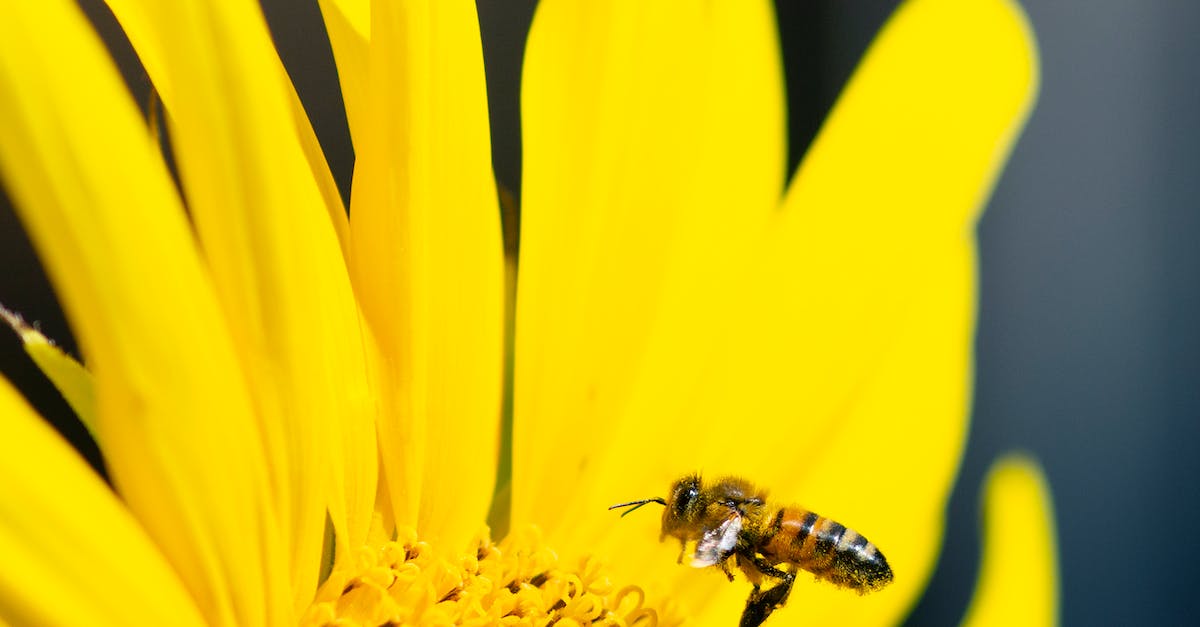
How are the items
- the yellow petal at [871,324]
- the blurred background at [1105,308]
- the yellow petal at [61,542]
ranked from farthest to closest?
the blurred background at [1105,308]
the yellow petal at [871,324]
the yellow petal at [61,542]

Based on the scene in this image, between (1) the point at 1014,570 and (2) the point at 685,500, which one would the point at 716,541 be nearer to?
(2) the point at 685,500

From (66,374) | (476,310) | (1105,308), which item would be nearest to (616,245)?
(476,310)

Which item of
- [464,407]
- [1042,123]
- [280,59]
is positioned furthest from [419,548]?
[1042,123]

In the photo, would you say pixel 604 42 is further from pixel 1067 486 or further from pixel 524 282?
pixel 1067 486

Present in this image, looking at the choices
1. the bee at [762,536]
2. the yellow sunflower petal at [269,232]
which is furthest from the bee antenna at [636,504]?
the yellow sunflower petal at [269,232]

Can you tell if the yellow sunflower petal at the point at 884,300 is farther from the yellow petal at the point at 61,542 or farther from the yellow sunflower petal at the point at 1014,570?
the yellow petal at the point at 61,542

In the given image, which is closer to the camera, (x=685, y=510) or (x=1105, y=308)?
(x=685, y=510)

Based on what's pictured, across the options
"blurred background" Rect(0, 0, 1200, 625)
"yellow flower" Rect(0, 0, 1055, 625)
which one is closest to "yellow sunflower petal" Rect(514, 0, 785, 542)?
"yellow flower" Rect(0, 0, 1055, 625)
